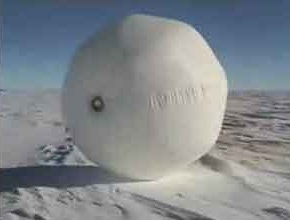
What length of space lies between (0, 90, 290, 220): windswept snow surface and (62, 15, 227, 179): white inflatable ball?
337mm

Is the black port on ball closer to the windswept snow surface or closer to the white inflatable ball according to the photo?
the white inflatable ball

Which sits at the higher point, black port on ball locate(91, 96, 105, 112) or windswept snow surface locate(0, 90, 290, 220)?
black port on ball locate(91, 96, 105, 112)

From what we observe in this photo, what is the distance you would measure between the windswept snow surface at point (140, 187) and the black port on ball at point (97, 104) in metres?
0.88

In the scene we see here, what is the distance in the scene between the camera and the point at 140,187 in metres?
5.01

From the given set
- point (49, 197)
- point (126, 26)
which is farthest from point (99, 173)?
point (126, 26)

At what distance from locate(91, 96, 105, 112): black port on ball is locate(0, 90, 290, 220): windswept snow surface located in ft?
2.90

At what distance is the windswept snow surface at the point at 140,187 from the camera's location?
14.3 feet

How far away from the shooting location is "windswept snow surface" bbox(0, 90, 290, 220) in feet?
14.3

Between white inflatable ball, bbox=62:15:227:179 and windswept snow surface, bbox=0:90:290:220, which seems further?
white inflatable ball, bbox=62:15:227:179

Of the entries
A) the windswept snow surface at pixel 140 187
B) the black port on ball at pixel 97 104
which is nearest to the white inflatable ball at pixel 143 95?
the black port on ball at pixel 97 104

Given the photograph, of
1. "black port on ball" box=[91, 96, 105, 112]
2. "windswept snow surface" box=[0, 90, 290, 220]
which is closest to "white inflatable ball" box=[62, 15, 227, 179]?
"black port on ball" box=[91, 96, 105, 112]

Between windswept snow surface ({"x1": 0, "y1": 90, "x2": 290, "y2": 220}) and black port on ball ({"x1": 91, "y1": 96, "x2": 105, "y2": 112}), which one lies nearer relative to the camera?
windswept snow surface ({"x1": 0, "y1": 90, "x2": 290, "y2": 220})

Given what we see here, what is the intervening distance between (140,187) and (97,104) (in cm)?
107

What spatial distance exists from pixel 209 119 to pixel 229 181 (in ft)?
3.46
